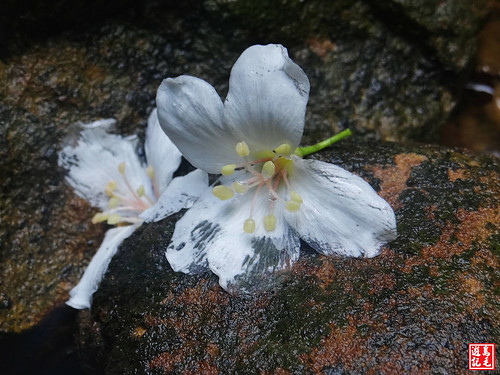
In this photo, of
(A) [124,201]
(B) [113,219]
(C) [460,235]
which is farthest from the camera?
(A) [124,201]

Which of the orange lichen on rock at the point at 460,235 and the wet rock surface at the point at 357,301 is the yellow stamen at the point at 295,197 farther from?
the orange lichen on rock at the point at 460,235

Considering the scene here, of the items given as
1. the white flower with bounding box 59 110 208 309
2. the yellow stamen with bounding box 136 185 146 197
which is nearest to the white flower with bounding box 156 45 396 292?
the white flower with bounding box 59 110 208 309

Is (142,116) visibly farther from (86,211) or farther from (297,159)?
(297,159)

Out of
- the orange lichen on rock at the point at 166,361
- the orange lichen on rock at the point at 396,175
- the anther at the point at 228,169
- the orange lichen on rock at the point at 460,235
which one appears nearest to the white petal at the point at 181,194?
the anther at the point at 228,169

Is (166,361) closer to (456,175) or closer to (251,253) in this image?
(251,253)

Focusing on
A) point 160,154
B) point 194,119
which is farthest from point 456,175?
point 160,154

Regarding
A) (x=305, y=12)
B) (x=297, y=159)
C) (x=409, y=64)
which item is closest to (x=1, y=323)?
(x=297, y=159)

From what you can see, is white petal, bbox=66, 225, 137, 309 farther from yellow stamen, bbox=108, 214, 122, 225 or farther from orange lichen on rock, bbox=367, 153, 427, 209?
orange lichen on rock, bbox=367, 153, 427, 209
